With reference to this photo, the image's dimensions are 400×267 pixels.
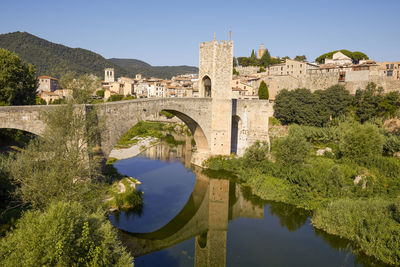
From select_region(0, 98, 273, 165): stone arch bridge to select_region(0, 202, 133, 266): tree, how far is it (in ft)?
19.5

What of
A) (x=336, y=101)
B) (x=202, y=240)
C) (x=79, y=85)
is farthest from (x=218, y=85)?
(x=336, y=101)

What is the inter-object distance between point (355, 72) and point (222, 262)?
971 inches

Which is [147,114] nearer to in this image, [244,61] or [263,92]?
[263,92]

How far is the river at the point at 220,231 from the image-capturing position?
30.2 ft

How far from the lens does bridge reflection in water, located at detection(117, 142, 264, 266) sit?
31.9 feet

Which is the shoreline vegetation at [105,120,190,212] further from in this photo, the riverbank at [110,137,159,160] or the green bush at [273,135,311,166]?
the green bush at [273,135,311,166]

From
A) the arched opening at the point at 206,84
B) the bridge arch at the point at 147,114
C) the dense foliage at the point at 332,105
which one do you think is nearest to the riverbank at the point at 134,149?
the bridge arch at the point at 147,114

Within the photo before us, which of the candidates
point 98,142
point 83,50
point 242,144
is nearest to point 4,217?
point 98,142

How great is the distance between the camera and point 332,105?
25094mm

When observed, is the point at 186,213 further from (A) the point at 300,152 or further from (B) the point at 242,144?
(B) the point at 242,144

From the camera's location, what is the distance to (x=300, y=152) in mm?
15625

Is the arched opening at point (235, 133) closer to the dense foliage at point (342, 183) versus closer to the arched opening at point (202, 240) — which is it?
the dense foliage at point (342, 183)

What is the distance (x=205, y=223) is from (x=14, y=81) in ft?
45.5

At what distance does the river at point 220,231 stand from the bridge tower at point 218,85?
3.44m
